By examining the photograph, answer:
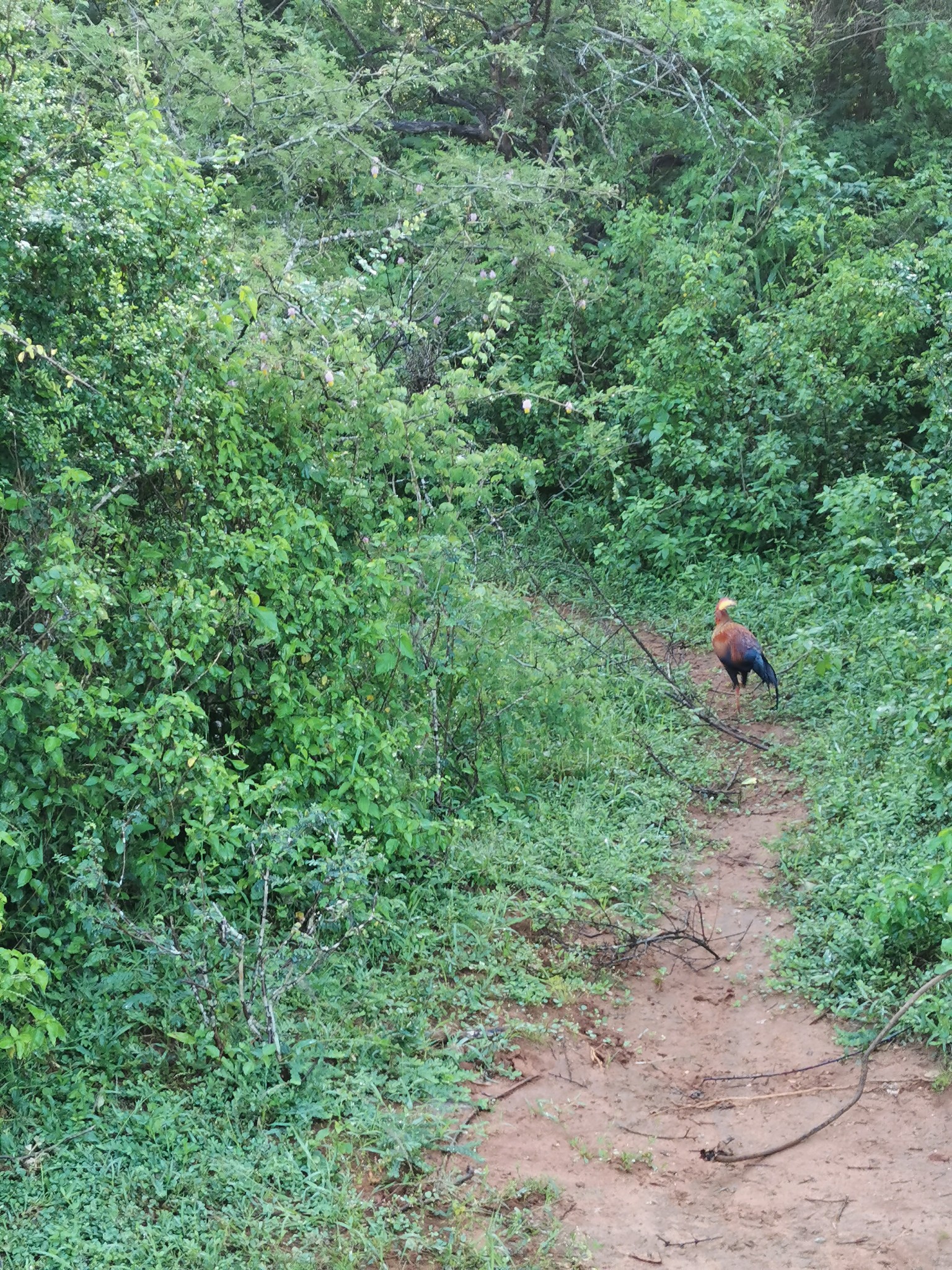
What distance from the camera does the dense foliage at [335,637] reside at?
3795 mm

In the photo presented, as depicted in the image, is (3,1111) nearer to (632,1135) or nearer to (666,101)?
(632,1135)

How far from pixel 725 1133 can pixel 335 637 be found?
246cm

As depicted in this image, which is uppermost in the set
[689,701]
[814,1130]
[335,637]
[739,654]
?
[335,637]

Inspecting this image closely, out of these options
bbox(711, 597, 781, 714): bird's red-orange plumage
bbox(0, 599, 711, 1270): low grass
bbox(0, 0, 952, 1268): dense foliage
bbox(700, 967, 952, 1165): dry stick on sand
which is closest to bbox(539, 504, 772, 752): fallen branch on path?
bbox(0, 0, 952, 1268): dense foliage

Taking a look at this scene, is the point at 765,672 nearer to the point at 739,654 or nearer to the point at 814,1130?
the point at 739,654

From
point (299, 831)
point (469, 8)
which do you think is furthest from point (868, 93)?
point (299, 831)

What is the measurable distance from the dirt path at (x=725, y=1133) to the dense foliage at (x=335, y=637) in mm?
213

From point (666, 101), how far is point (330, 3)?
309cm

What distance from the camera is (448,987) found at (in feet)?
14.6

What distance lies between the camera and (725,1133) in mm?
3936

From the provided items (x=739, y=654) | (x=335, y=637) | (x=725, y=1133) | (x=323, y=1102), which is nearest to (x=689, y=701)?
(x=739, y=654)

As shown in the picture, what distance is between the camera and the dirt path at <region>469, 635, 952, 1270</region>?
337 cm

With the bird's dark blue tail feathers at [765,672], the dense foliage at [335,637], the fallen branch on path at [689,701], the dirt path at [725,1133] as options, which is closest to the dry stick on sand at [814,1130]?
the dirt path at [725,1133]

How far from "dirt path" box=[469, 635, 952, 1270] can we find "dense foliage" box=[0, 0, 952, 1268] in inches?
8.4
